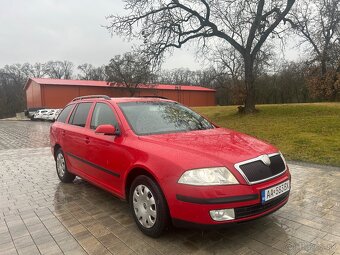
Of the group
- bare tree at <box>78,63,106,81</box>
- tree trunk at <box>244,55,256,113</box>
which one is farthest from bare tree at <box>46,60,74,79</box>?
tree trunk at <box>244,55,256,113</box>

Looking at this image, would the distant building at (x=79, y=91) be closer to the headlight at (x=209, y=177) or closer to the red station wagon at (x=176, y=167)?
the red station wagon at (x=176, y=167)

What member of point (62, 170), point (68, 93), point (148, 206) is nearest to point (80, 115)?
point (62, 170)

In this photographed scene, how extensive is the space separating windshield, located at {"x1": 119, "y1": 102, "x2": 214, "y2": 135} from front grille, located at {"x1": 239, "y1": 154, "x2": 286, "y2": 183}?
4.24 feet

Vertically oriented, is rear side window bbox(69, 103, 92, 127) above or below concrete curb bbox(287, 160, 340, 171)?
above

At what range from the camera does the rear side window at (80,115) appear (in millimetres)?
5328

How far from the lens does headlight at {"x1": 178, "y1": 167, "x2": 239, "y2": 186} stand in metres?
3.05

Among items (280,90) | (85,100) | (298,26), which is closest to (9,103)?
(280,90)

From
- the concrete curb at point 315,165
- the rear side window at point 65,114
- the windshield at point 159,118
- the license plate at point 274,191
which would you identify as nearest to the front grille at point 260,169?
the license plate at point 274,191

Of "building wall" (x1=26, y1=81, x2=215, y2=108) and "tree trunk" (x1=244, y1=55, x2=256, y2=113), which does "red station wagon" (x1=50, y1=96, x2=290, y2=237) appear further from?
"building wall" (x1=26, y1=81, x2=215, y2=108)

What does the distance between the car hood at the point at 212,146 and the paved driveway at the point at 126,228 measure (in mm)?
721

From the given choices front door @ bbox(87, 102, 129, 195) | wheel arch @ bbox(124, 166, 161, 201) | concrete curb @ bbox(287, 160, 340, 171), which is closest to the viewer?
wheel arch @ bbox(124, 166, 161, 201)

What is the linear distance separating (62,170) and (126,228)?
2842 mm

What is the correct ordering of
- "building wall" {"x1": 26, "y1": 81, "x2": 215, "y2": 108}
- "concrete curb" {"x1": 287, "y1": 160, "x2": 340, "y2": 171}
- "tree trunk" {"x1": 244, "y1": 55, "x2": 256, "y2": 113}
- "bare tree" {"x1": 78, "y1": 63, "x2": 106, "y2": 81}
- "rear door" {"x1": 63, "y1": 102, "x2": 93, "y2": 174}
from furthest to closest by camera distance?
"bare tree" {"x1": 78, "y1": 63, "x2": 106, "y2": 81}, "building wall" {"x1": 26, "y1": 81, "x2": 215, "y2": 108}, "tree trunk" {"x1": 244, "y1": 55, "x2": 256, "y2": 113}, "concrete curb" {"x1": 287, "y1": 160, "x2": 340, "y2": 171}, "rear door" {"x1": 63, "y1": 102, "x2": 93, "y2": 174}

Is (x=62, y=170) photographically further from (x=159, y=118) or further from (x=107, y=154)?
(x=159, y=118)
